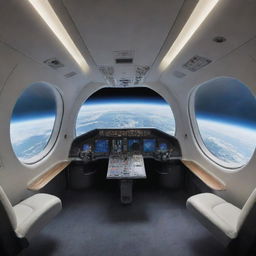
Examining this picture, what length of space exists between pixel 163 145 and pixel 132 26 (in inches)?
113

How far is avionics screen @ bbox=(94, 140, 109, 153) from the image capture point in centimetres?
378

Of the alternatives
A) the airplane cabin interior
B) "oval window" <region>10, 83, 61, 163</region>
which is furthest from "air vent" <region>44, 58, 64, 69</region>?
"oval window" <region>10, 83, 61, 163</region>

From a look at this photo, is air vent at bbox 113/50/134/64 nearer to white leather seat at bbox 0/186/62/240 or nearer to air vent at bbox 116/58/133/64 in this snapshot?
air vent at bbox 116/58/133/64

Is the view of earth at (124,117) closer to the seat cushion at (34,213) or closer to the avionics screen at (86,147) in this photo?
the avionics screen at (86,147)

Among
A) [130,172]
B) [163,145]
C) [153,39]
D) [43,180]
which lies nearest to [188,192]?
[163,145]

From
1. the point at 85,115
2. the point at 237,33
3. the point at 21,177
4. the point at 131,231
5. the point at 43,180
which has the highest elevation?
the point at 237,33

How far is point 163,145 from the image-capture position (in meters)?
3.80

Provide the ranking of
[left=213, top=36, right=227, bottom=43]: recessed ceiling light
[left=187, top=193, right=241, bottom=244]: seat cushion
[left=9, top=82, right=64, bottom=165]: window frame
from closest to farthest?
[left=213, top=36, right=227, bottom=43]: recessed ceiling light → [left=187, top=193, right=241, bottom=244]: seat cushion → [left=9, top=82, right=64, bottom=165]: window frame

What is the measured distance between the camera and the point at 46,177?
285cm

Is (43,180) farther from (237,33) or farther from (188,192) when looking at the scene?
(237,33)

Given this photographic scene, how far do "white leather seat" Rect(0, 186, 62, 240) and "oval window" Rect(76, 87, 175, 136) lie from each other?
6.40 ft

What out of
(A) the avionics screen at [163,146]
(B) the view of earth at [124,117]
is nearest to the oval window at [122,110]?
(B) the view of earth at [124,117]

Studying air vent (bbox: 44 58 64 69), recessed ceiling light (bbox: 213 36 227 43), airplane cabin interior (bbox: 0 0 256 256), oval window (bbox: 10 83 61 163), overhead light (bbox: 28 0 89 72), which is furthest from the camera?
oval window (bbox: 10 83 61 163)

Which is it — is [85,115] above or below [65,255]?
above
